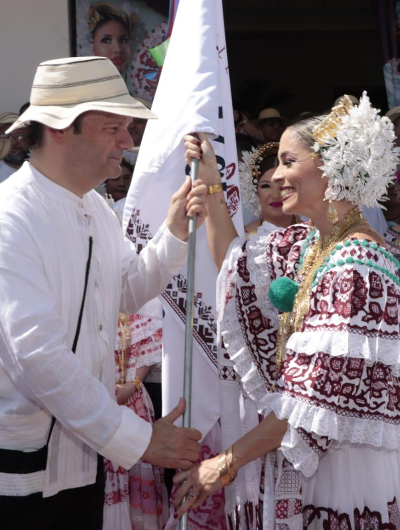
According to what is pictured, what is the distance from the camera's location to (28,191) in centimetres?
279

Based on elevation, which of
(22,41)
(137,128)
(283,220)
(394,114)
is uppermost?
(22,41)

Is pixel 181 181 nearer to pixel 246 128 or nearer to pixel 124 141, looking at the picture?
pixel 124 141

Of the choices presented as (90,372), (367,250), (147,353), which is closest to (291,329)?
(367,250)

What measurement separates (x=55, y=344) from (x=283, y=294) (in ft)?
2.88

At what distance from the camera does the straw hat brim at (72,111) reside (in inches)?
108

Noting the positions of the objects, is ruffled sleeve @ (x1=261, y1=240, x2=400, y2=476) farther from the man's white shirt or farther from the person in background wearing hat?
the person in background wearing hat

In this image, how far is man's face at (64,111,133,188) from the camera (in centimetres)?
284

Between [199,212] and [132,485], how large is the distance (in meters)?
1.87

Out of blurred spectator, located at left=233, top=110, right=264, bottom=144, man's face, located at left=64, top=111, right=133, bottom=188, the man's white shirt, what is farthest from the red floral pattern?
blurred spectator, located at left=233, top=110, right=264, bottom=144

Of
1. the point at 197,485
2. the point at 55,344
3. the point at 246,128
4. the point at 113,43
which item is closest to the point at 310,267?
the point at 197,485

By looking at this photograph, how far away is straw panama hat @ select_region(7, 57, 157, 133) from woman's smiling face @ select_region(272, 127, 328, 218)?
58cm

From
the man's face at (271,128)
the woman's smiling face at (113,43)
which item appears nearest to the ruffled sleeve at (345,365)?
the man's face at (271,128)

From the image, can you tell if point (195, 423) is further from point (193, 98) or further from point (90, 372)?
point (193, 98)

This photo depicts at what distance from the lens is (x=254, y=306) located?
3.24m
